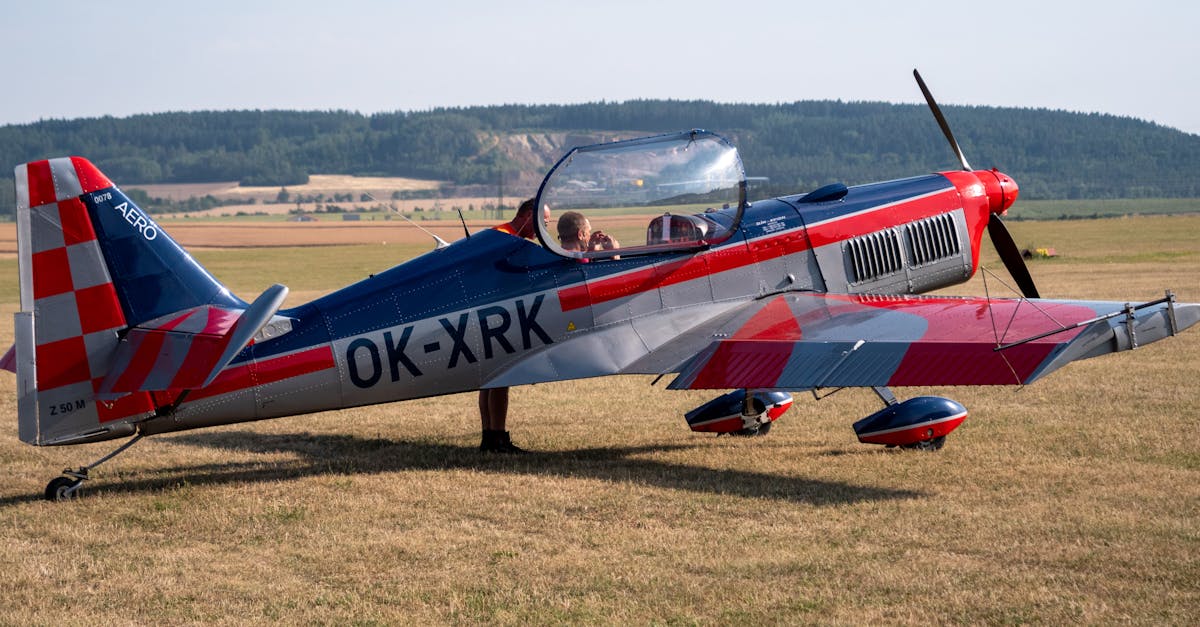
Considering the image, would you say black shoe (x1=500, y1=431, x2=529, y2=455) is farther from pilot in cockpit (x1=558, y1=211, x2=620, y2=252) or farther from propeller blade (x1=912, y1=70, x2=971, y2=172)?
propeller blade (x1=912, y1=70, x2=971, y2=172)

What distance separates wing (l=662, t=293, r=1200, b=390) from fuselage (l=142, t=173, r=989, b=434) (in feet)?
1.32

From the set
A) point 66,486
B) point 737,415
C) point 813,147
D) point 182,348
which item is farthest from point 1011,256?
point 813,147

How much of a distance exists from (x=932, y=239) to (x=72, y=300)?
7118 mm

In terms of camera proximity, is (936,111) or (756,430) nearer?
(756,430)

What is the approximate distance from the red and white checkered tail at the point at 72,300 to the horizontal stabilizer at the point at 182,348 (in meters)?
0.10

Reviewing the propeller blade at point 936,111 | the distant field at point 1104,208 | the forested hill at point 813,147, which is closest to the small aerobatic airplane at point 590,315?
the propeller blade at point 936,111

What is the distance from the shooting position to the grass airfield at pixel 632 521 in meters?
5.93

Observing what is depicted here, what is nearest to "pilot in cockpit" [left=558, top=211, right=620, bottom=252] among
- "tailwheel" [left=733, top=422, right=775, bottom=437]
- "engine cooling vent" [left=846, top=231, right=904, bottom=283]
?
"tailwheel" [left=733, top=422, right=775, bottom=437]

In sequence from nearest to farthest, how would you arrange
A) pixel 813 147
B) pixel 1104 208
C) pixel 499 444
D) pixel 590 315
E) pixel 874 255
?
pixel 590 315
pixel 499 444
pixel 874 255
pixel 813 147
pixel 1104 208

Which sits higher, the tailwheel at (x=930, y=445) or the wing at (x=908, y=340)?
the wing at (x=908, y=340)

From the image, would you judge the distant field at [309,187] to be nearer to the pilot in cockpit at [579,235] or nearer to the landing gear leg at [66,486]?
the pilot in cockpit at [579,235]

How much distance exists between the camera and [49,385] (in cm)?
803

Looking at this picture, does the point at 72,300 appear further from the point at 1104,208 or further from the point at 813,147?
the point at 1104,208

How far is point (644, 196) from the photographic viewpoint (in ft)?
33.0
